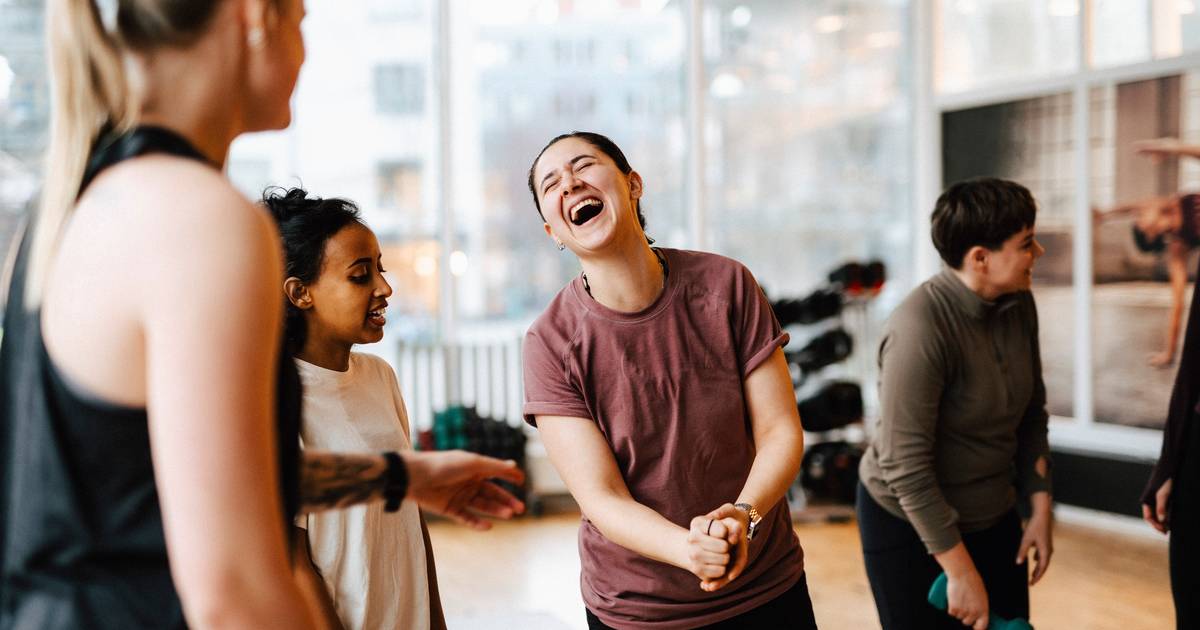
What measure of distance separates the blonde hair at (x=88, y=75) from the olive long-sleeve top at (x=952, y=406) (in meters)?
1.67

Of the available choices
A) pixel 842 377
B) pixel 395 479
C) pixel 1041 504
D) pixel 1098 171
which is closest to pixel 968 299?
pixel 1041 504

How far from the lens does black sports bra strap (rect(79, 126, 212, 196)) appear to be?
82 cm

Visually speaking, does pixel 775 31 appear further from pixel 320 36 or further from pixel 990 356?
pixel 990 356

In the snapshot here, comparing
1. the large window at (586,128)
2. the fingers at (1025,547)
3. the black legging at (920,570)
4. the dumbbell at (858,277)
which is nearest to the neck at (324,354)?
the black legging at (920,570)

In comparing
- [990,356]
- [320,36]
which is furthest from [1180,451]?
[320,36]

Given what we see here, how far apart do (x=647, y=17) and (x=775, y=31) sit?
2.80 feet

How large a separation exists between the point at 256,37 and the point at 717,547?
1.01m

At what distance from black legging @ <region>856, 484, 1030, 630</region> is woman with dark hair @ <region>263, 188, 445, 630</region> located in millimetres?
1003

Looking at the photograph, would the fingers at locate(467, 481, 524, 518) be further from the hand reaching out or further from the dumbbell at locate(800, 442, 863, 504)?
the dumbbell at locate(800, 442, 863, 504)

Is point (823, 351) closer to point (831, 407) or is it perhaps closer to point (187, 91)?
point (831, 407)

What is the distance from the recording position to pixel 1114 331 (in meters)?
5.60

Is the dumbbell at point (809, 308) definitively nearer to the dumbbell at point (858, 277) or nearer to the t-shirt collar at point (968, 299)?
the dumbbell at point (858, 277)

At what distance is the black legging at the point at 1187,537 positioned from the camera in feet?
7.34

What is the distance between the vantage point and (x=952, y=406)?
2.20 metres
